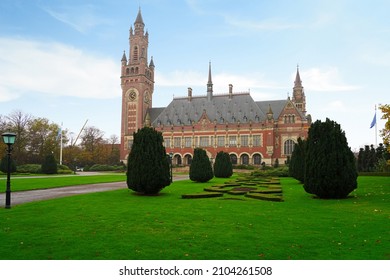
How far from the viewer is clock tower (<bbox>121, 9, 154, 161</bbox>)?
85.2 metres

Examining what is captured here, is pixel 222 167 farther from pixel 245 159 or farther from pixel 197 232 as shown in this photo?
pixel 245 159

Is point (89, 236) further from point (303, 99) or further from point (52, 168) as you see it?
point (303, 99)

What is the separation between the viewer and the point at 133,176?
19922 mm

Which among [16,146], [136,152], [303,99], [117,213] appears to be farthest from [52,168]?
[303,99]

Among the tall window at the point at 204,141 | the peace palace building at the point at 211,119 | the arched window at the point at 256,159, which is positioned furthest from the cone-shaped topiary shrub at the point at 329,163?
the tall window at the point at 204,141

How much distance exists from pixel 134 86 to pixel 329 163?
74032mm

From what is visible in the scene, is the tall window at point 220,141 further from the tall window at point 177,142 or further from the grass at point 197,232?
the grass at point 197,232

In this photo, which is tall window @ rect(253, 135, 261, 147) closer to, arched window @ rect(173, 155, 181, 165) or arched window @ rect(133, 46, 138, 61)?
arched window @ rect(173, 155, 181, 165)

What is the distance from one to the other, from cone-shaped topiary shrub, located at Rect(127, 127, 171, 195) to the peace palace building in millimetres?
55626

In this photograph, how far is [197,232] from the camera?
919 centimetres

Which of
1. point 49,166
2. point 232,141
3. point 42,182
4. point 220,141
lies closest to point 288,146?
point 232,141

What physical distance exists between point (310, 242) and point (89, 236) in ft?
19.0

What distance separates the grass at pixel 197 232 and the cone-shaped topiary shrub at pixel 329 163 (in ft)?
8.53

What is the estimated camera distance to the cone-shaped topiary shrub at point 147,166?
19625 millimetres
